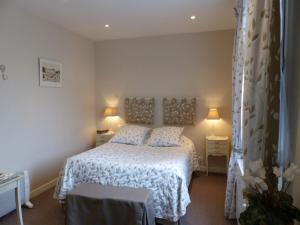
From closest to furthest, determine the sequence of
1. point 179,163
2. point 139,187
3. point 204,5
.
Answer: point 139,187 < point 179,163 < point 204,5

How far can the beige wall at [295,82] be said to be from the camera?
1093 millimetres

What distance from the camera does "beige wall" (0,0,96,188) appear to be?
118 inches

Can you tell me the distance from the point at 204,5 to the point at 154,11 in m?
0.67

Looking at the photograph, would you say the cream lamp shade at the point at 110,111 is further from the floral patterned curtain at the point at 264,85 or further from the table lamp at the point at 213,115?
the floral patterned curtain at the point at 264,85

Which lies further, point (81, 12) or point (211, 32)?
point (211, 32)

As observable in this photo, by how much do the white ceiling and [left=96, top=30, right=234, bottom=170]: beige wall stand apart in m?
0.26

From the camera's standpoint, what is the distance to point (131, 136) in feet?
13.2

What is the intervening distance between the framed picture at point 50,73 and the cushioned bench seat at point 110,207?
6.19ft

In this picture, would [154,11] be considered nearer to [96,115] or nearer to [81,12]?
[81,12]

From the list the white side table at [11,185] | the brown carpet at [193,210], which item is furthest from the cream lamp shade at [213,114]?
the white side table at [11,185]

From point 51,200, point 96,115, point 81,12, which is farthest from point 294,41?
point 96,115

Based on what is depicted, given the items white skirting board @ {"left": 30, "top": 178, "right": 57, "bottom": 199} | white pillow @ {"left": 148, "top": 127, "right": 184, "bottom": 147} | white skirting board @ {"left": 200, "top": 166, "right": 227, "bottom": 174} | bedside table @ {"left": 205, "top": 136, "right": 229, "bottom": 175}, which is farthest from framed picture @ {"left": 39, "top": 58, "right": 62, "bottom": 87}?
white skirting board @ {"left": 200, "top": 166, "right": 227, "bottom": 174}

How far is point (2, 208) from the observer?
2.68m

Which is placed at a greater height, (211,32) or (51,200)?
(211,32)
